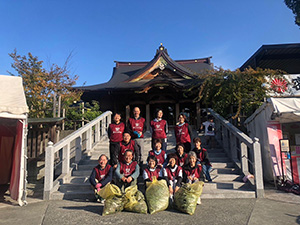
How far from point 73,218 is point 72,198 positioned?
3.86 ft

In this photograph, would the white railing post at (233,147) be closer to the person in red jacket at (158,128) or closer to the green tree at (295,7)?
the person in red jacket at (158,128)

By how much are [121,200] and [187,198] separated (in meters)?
1.12

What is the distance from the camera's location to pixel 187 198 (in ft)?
12.3

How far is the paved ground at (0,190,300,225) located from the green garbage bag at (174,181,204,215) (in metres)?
0.11

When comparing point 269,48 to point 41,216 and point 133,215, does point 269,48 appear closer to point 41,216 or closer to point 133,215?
point 133,215

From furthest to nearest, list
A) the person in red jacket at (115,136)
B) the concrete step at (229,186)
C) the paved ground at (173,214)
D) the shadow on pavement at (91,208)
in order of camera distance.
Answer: the person in red jacket at (115,136) < the concrete step at (229,186) < the shadow on pavement at (91,208) < the paved ground at (173,214)

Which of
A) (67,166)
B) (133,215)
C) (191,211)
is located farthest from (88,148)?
(191,211)

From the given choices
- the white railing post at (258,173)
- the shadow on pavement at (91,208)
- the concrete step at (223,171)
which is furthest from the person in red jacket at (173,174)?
the white railing post at (258,173)

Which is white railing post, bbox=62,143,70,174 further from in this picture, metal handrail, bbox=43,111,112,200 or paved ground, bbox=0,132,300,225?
paved ground, bbox=0,132,300,225

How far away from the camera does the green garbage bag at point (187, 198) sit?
371cm

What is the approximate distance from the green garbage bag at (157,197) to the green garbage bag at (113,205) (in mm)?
481

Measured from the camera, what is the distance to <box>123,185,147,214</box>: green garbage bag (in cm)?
374

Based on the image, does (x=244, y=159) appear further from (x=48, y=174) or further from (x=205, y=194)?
(x=48, y=174)

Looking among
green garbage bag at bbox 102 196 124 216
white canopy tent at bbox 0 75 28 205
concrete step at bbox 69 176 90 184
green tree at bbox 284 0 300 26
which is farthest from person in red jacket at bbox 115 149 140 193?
green tree at bbox 284 0 300 26
